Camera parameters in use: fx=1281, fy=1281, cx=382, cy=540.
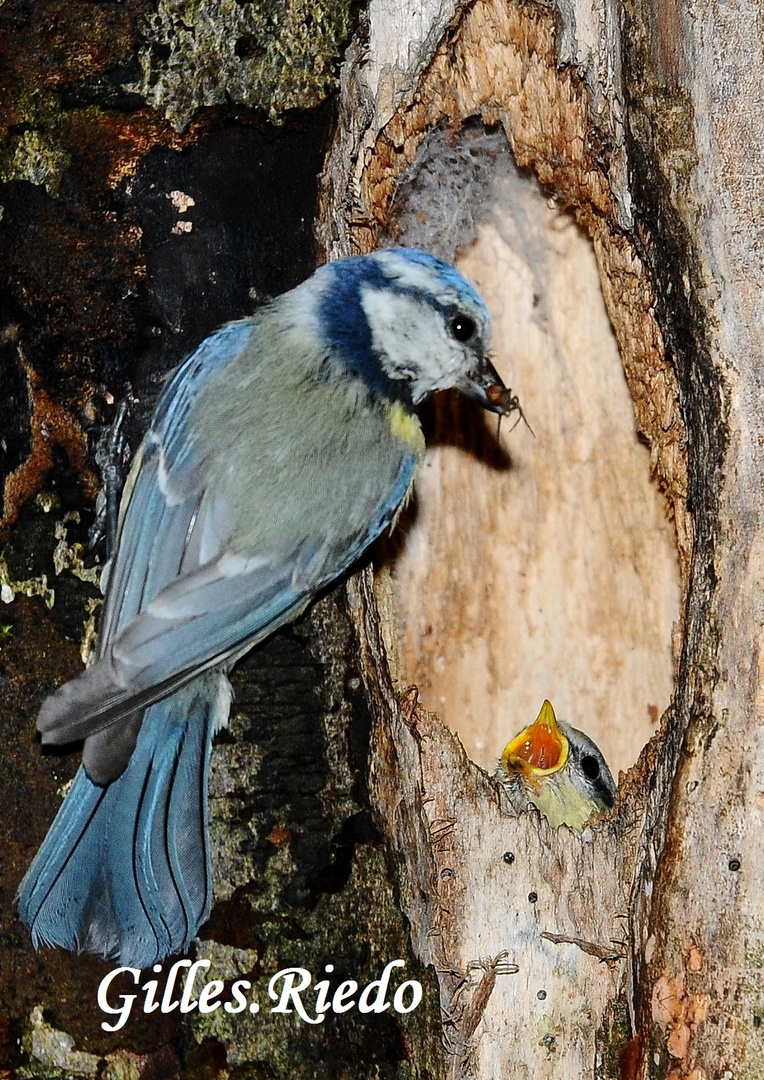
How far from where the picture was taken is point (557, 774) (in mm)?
2760

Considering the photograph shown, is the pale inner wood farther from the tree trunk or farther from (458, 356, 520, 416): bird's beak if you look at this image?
(458, 356, 520, 416): bird's beak

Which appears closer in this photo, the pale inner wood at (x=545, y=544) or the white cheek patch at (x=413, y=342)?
the white cheek patch at (x=413, y=342)

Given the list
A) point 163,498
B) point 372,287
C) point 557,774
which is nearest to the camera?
point 163,498

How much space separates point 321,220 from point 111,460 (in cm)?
62

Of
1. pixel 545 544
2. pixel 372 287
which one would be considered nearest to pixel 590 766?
pixel 545 544

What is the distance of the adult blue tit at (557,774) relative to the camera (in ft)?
9.00

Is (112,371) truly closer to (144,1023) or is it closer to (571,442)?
(144,1023)

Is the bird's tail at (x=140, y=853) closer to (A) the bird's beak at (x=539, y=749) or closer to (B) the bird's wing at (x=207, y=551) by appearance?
(B) the bird's wing at (x=207, y=551)

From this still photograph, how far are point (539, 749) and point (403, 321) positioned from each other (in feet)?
3.28

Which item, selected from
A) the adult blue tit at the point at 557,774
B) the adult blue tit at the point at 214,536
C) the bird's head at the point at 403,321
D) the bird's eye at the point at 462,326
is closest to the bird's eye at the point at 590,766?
the adult blue tit at the point at 557,774

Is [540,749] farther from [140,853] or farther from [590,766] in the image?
[140,853]

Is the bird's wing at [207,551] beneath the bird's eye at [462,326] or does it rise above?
beneath

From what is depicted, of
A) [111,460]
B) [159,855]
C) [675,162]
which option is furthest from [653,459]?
[159,855]

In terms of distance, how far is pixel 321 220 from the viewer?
8.07 feet
